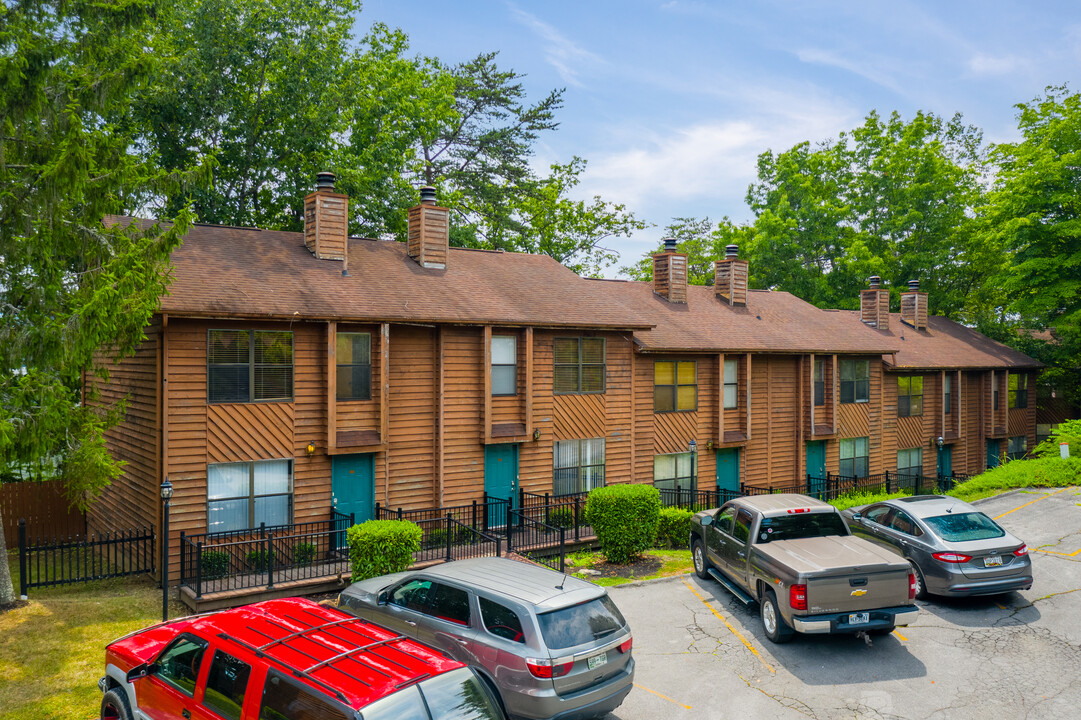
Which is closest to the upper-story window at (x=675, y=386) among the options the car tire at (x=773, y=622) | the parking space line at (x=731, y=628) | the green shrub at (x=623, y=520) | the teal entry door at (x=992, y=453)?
the green shrub at (x=623, y=520)

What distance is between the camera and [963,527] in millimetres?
12336

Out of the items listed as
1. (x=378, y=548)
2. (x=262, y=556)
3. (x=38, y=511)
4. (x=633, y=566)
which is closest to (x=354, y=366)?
(x=262, y=556)

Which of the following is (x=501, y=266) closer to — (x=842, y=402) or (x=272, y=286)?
(x=272, y=286)

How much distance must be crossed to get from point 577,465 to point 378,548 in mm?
8111

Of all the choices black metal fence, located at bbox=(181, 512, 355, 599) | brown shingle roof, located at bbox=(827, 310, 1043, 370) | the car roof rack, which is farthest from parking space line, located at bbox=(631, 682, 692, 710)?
brown shingle roof, located at bbox=(827, 310, 1043, 370)

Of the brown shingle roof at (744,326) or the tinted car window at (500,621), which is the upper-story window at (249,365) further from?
the brown shingle roof at (744,326)

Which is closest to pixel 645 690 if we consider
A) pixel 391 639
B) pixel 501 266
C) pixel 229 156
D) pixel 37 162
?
pixel 391 639

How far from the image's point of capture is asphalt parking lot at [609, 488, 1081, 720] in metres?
8.82

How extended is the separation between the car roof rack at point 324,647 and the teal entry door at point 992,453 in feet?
116

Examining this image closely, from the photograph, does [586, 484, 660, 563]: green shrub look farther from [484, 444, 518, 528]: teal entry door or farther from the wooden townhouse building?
the wooden townhouse building

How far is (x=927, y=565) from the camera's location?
1205cm

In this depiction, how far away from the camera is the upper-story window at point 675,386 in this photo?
74.5ft

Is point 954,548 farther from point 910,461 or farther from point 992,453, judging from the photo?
point 992,453

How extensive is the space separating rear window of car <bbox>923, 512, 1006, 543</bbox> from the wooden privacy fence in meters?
19.4
